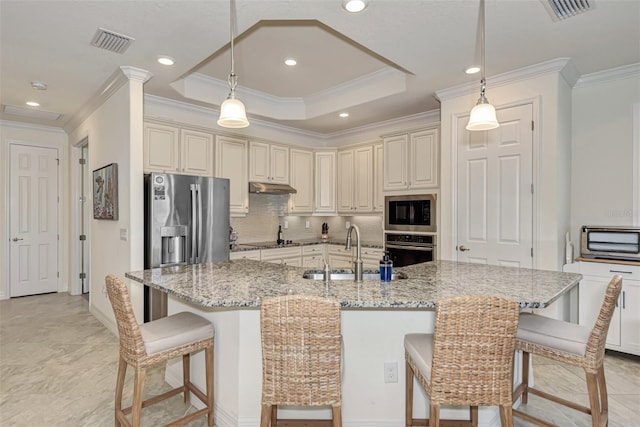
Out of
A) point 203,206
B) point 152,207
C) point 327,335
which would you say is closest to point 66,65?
point 152,207

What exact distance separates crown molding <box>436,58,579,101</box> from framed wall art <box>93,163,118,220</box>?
3.62m

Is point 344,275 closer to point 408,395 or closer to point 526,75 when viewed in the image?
point 408,395

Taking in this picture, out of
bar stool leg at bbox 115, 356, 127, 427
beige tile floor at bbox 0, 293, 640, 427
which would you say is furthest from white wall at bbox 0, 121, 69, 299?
bar stool leg at bbox 115, 356, 127, 427

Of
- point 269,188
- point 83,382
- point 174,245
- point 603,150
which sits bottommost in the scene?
point 83,382

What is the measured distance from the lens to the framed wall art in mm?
3693

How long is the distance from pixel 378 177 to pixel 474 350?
3.81m

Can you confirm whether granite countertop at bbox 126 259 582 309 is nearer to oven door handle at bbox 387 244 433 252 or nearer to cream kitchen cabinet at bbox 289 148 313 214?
oven door handle at bbox 387 244 433 252

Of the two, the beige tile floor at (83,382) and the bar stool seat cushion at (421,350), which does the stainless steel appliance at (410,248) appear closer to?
the beige tile floor at (83,382)

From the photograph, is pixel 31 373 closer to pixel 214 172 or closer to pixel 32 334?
pixel 32 334

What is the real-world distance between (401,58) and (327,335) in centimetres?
253

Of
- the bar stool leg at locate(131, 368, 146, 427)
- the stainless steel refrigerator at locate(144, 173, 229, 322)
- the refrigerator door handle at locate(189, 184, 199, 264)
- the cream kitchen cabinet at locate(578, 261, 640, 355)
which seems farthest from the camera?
the refrigerator door handle at locate(189, 184, 199, 264)

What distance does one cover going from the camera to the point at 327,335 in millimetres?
1518

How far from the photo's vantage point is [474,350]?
4.87ft

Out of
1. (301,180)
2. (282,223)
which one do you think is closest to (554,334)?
(301,180)
